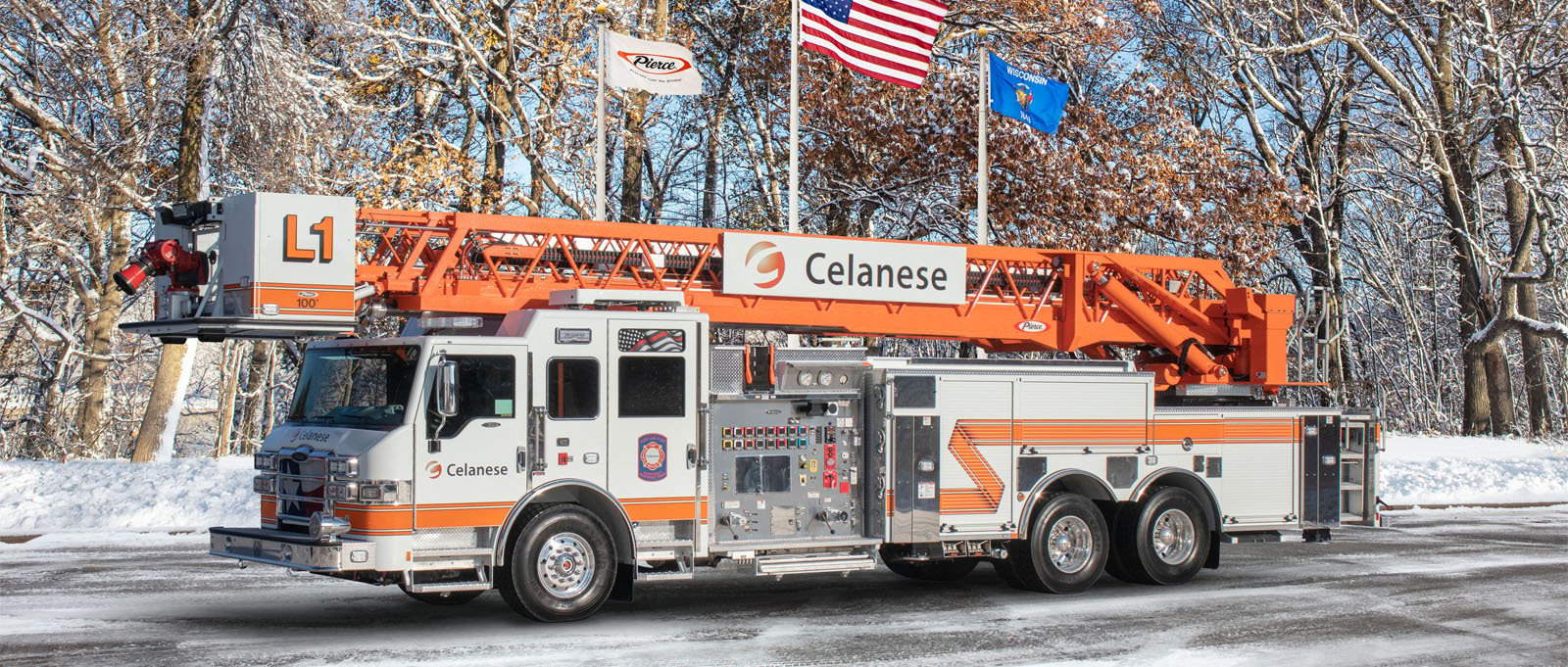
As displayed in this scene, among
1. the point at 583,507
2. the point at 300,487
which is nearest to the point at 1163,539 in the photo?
the point at 583,507

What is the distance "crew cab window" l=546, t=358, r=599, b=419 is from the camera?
38.2 ft

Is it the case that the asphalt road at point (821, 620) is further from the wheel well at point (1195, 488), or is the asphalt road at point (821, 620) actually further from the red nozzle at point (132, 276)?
the red nozzle at point (132, 276)

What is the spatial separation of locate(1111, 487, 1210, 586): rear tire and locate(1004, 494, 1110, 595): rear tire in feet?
0.97

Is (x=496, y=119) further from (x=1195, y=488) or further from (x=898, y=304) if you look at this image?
(x=1195, y=488)

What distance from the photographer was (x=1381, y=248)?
43469mm

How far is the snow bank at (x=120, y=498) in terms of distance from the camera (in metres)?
18.9

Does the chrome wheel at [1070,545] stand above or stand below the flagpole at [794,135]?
below

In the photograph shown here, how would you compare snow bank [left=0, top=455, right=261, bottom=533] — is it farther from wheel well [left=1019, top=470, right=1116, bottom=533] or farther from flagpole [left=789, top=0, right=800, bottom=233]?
wheel well [left=1019, top=470, right=1116, bottom=533]

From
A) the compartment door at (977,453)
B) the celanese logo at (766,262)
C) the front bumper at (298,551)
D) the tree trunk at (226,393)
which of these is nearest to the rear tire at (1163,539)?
the compartment door at (977,453)

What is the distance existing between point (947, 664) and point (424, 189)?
62.9 feet

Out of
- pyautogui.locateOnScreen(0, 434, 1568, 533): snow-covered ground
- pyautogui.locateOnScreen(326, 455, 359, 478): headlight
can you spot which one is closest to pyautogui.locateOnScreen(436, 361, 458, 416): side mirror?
pyautogui.locateOnScreen(326, 455, 359, 478): headlight

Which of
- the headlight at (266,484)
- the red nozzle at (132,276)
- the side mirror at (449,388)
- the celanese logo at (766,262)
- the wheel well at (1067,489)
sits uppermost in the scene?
the celanese logo at (766,262)

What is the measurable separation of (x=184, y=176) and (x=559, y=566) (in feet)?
49.2

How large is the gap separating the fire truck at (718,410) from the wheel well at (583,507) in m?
0.02
